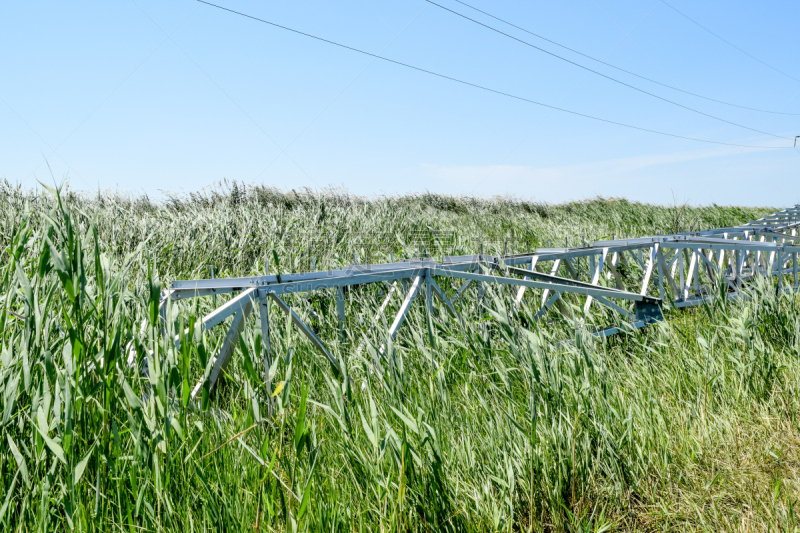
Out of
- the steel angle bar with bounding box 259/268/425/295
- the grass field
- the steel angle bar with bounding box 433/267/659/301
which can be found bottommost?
the grass field

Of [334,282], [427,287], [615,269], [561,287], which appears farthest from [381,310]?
[615,269]

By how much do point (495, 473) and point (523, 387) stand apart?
0.94 meters

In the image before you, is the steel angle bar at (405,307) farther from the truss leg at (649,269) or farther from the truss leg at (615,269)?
the truss leg at (615,269)

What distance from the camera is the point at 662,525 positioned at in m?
2.42

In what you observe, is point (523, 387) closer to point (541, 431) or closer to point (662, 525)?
point (541, 431)

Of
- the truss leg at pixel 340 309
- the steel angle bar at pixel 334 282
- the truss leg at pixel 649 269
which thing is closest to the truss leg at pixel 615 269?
the truss leg at pixel 649 269

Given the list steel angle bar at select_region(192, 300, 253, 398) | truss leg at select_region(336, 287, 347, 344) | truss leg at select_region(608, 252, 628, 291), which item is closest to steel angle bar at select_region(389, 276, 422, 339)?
truss leg at select_region(336, 287, 347, 344)

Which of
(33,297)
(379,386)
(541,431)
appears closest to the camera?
(33,297)

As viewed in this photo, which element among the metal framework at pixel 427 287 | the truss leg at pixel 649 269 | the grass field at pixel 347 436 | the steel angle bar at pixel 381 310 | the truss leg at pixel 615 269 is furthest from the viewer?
the truss leg at pixel 615 269

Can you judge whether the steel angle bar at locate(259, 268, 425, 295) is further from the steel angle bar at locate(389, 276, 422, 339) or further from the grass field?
the grass field

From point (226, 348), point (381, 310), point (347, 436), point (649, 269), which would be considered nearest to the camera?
point (347, 436)

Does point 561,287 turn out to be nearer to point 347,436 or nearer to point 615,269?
point 347,436

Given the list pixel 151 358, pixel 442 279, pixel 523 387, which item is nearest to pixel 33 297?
pixel 151 358

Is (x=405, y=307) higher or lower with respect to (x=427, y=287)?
lower
